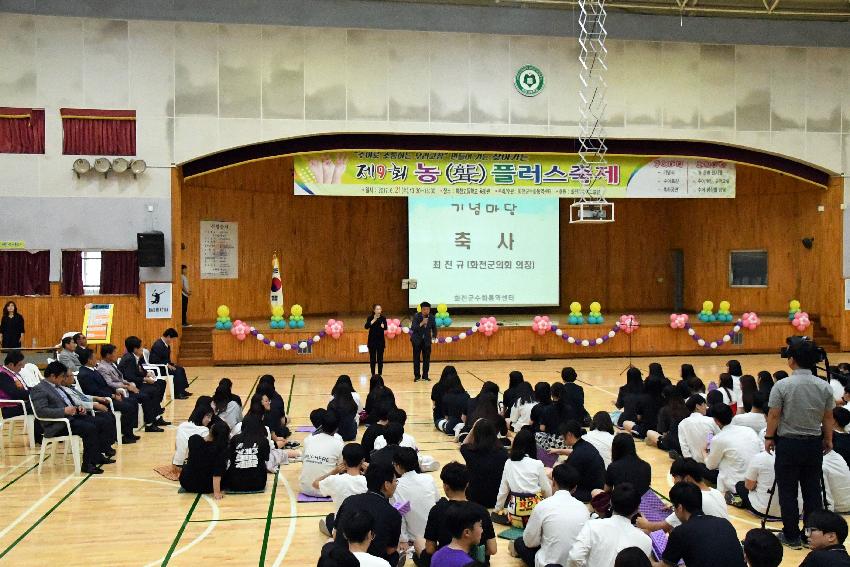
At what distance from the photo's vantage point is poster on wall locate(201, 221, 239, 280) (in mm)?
19938

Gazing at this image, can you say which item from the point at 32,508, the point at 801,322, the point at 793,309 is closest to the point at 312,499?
the point at 32,508

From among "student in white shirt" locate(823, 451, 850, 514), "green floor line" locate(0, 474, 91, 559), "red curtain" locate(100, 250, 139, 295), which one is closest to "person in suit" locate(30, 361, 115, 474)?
"green floor line" locate(0, 474, 91, 559)

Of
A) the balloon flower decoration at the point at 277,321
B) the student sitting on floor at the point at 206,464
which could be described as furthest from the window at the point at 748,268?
the student sitting on floor at the point at 206,464

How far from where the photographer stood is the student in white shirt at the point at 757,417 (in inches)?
315

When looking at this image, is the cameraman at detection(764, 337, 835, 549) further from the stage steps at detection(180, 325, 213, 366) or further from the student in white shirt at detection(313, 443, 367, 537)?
the stage steps at detection(180, 325, 213, 366)

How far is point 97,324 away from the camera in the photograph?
52.7 ft

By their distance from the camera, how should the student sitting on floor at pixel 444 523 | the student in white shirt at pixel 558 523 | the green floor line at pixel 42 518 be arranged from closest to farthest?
the student sitting on floor at pixel 444 523, the student in white shirt at pixel 558 523, the green floor line at pixel 42 518

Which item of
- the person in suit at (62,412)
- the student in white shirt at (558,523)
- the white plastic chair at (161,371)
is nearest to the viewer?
the student in white shirt at (558,523)

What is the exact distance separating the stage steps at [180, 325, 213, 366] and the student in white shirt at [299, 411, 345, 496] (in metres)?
10.4

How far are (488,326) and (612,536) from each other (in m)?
13.2

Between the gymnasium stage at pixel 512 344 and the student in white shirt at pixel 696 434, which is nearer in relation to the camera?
the student in white shirt at pixel 696 434

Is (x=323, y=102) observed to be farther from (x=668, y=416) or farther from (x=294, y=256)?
(x=668, y=416)

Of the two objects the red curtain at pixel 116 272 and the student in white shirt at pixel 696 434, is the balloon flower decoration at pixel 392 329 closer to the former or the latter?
the red curtain at pixel 116 272

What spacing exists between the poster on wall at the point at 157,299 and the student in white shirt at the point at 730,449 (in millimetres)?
11979
